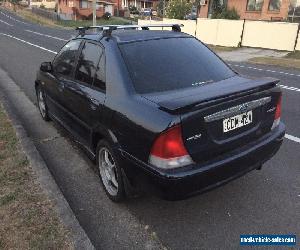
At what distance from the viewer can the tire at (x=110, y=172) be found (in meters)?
3.57

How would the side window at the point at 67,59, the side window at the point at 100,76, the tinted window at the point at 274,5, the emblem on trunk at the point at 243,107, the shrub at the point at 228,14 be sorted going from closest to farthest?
the emblem on trunk at the point at 243,107
the side window at the point at 100,76
the side window at the point at 67,59
the shrub at the point at 228,14
the tinted window at the point at 274,5

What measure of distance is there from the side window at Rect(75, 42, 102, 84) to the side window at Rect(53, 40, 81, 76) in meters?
0.25

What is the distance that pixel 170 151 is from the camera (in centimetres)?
296

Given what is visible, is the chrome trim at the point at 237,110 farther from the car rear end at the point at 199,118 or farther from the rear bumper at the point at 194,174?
the rear bumper at the point at 194,174

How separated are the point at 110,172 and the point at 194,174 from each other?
121cm

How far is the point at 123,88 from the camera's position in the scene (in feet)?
11.3

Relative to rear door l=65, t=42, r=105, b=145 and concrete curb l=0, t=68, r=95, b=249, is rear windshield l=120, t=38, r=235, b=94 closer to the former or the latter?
rear door l=65, t=42, r=105, b=145

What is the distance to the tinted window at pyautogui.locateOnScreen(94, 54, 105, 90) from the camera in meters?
3.76

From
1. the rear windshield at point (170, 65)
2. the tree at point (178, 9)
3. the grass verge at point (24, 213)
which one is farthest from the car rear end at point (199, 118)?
the tree at point (178, 9)

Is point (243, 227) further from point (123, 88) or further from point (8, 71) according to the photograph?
point (8, 71)

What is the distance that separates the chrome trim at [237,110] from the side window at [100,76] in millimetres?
1258

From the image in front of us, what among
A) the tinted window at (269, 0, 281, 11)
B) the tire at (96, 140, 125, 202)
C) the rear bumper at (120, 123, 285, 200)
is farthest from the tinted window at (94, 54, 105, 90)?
the tinted window at (269, 0, 281, 11)

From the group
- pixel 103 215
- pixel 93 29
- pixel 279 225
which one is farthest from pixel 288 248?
pixel 93 29

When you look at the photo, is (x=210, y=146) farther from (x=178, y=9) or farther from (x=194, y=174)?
(x=178, y=9)
